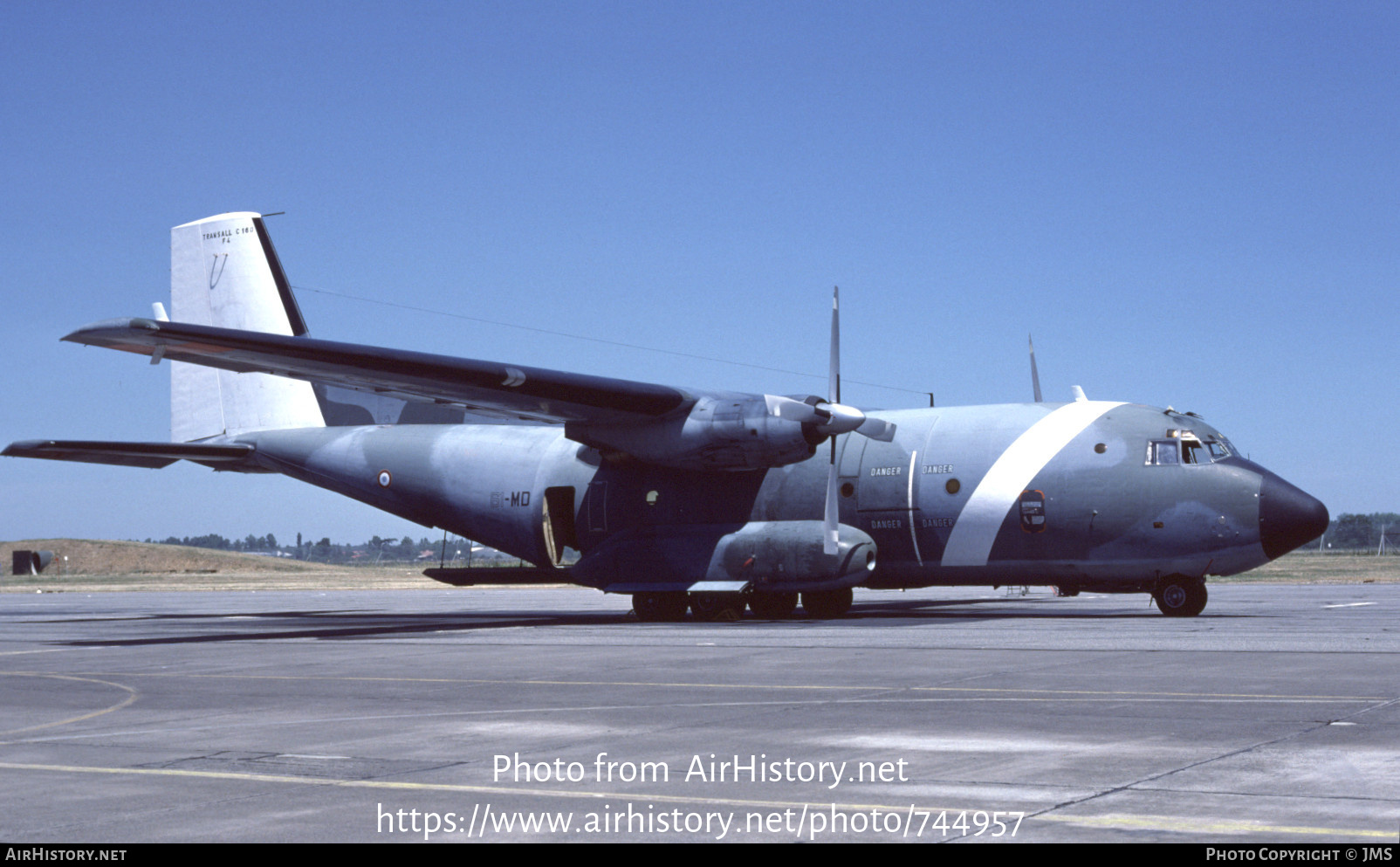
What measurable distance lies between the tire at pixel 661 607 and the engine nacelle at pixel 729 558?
0.31m

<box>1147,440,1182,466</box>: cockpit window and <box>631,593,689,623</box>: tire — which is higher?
<box>1147,440,1182,466</box>: cockpit window

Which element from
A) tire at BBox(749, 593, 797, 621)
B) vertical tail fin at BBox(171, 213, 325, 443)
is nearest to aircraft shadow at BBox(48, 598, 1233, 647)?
tire at BBox(749, 593, 797, 621)

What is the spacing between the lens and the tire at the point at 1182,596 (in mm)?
23766

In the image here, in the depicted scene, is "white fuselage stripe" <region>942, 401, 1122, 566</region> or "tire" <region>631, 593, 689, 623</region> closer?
"white fuselage stripe" <region>942, 401, 1122, 566</region>

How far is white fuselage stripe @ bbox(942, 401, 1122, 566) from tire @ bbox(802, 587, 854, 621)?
3029mm

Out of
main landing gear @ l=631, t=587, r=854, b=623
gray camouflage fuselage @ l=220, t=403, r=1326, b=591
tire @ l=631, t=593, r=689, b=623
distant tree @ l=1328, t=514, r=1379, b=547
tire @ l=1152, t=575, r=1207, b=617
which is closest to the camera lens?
gray camouflage fuselage @ l=220, t=403, r=1326, b=591

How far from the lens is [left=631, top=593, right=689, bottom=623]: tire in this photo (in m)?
26.4

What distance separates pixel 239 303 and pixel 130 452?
15.7 ft

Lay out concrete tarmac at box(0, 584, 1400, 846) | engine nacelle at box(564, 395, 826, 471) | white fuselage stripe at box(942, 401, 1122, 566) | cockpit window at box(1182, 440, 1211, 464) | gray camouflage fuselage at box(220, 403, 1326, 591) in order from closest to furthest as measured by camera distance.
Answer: concrete tarmac at box(0, 584, 1400, 846) → gray camouflage fuselage at box(220, 403, 1326, 591) → cockpit window at box(1182, 440, 1211, 464) → white fuselage stripe at box(942, 401, 1122, 566) → engine nacelle at box(564, 395, 826, 471)

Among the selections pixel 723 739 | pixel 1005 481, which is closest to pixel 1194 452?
pixel 1005 481

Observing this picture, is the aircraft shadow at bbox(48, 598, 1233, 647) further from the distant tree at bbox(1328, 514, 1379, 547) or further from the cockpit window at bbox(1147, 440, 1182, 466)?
the distant tree at bbox(1328, 514, 1379, 547)

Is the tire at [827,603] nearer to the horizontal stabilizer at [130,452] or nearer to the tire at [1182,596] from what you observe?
the tire at [1182,596]

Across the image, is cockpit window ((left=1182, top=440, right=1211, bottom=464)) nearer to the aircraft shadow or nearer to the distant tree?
the aircraft shadow

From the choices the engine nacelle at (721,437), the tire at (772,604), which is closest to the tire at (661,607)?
the tire at (772,604)
